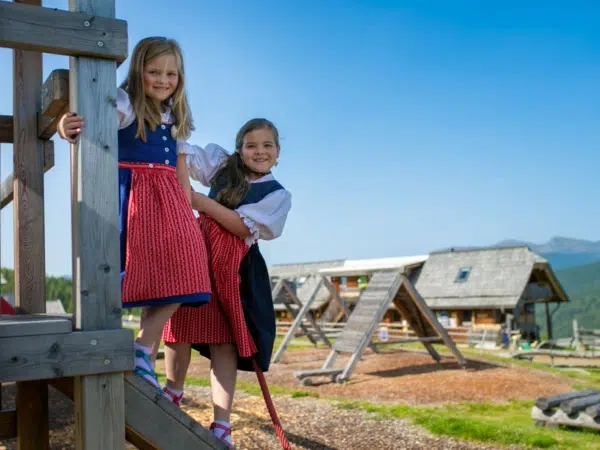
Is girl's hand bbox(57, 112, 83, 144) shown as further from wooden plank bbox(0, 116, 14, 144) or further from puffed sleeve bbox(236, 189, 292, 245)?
wooden plank bbox(0, 116, 14, 144)

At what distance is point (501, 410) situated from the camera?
8297 millimetres

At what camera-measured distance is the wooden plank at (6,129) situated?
3.95 metres

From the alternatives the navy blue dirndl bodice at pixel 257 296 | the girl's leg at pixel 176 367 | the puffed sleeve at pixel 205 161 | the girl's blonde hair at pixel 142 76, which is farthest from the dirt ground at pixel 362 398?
the girl's blonde hair at pixel 142 76

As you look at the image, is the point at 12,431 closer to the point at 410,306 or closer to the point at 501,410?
the point at 501,410

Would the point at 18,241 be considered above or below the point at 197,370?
above

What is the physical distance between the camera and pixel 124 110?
2674 mm

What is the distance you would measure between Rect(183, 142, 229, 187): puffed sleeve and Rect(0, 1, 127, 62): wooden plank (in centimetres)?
69

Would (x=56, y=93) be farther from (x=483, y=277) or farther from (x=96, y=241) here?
(x=483, y=277)

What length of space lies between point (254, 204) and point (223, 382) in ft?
2.86

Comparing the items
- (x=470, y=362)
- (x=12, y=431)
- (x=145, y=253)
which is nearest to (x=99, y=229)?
(x=145, y=253)

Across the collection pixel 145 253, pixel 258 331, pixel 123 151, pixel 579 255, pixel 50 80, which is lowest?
pixel 579 255

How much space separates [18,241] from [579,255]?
4209 inches

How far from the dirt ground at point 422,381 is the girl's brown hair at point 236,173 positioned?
637 cm

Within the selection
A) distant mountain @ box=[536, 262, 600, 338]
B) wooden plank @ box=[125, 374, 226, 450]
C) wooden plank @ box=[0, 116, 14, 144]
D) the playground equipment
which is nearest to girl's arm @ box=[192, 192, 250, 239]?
wooden plank @ box=[125, 374, 226, 450]
